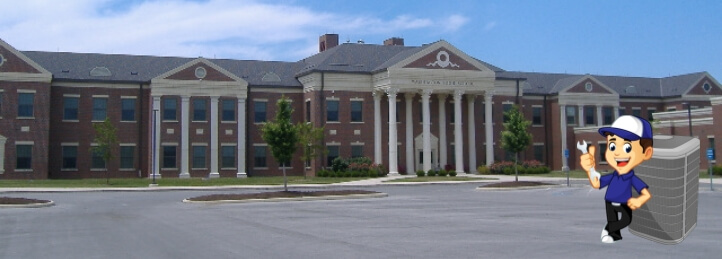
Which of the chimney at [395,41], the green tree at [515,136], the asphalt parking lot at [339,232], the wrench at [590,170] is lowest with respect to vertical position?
the asphalt parking lot at [339,232]

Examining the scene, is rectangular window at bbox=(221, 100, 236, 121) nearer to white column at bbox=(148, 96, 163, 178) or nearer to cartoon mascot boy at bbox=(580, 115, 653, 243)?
white column at bbox=(148, 96, 163, 178)

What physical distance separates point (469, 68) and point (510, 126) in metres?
12.3

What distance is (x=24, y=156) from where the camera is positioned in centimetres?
4703

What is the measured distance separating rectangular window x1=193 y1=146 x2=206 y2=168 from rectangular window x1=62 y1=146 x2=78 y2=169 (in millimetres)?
8251

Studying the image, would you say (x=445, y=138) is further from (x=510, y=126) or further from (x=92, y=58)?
(x=92, y=58)

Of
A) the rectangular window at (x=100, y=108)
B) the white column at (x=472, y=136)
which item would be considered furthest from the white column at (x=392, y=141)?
the rectangular window at (x=100, y=108)

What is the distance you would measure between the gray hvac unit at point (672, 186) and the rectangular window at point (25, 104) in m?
49.0

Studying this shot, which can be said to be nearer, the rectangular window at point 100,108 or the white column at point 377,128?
the rectangular window at point 100,108

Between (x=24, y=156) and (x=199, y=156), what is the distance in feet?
38.3

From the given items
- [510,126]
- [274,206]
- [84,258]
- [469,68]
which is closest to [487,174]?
[469,68]

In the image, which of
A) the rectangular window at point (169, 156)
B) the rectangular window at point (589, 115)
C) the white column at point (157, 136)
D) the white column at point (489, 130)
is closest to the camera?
the white column at point (157, 136)

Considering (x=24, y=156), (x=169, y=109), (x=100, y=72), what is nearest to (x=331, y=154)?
(x=169, y=109)

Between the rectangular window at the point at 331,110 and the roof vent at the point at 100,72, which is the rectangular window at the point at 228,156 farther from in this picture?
the roof vent at the point at 100,72

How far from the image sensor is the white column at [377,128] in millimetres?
52375
